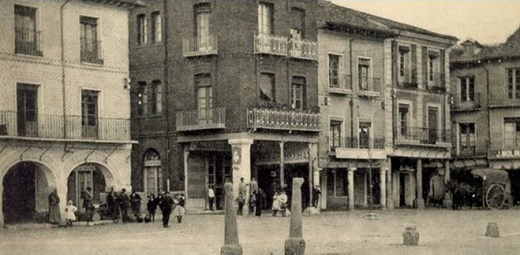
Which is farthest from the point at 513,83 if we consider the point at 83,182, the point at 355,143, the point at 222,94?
the point at 83,182

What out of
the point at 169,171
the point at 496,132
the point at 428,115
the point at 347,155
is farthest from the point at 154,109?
the point at 496,132

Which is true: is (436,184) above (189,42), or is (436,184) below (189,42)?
below

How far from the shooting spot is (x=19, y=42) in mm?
30844

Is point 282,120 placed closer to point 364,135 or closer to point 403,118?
point 364,135

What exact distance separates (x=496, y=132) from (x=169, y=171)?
19.8 metres

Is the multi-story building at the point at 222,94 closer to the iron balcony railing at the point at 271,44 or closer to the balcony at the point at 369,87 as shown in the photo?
the iron balcony railing at the point at 271,44

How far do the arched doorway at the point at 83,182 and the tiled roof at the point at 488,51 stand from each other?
22.9 metres

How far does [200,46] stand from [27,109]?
10840 mm

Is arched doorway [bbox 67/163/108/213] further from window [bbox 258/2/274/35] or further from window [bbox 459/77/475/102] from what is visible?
window [bbox 459/77/475/102]

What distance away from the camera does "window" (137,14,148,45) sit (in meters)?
43.1

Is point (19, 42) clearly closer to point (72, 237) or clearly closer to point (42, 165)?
point (42, 165)

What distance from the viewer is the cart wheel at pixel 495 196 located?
42750 millimetres

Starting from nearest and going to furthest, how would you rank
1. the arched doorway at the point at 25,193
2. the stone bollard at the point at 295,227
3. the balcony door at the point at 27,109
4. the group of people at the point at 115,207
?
the stone bollard at the point at 295,227, the balcony door at the point at 27,109, the group of people at the point at 115,207, the arched doorway at the point at 25,193

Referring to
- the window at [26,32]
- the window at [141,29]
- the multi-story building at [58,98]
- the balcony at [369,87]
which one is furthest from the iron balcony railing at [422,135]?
the window at [26,32]
